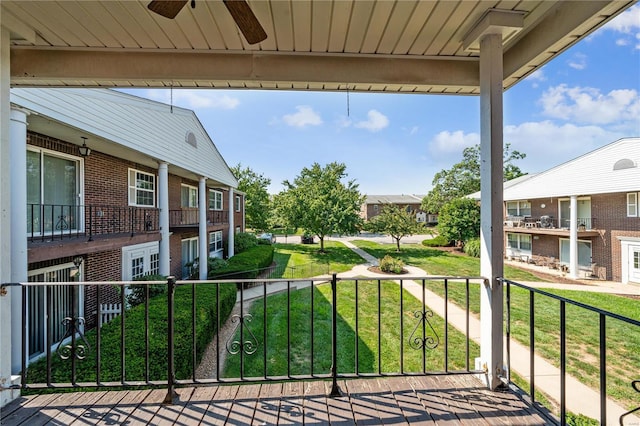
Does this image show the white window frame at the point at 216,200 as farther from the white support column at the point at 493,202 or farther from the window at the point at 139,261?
the white support column at the point at 493,202

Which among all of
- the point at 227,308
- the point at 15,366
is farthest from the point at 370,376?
the point at 227,308

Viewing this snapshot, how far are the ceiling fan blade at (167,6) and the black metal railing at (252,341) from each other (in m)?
1.76

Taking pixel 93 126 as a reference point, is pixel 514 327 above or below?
below

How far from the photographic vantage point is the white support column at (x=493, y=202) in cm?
229

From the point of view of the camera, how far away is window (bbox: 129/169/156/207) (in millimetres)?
8195

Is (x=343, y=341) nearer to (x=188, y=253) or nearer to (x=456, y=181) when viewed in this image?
(x=188, y=253)

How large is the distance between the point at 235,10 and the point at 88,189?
6.72 meters

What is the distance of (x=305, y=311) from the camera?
7.91 meters

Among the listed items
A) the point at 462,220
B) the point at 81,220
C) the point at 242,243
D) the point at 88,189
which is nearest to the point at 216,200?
the point at 242,243

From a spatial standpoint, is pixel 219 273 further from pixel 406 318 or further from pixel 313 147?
pixel 313 147

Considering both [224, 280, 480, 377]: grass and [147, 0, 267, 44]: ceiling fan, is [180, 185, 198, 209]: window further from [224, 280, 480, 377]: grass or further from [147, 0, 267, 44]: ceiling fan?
[147, 0, 267, 44]: ceiling fan

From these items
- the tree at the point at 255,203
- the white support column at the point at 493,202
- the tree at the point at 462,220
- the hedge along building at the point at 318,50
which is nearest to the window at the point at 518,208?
the tree at the point at 462,220

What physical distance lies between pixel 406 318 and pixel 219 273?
6458 millimetres

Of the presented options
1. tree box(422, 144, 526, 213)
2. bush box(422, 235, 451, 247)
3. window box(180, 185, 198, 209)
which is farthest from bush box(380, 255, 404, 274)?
tree box(422, 144, 526, 213)
